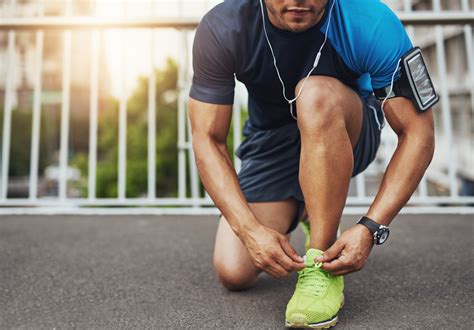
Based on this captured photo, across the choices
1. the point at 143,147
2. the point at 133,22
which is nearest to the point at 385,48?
the point at 133,22

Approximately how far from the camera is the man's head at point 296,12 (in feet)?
4.20

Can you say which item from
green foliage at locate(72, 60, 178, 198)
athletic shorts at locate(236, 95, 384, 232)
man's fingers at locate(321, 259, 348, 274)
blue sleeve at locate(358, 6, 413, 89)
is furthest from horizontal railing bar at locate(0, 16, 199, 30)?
green foliage at locate(72, 60, 178, 198)

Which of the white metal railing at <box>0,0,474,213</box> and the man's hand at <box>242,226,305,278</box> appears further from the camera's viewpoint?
the white metal railing at <box>0,0,474,213</box>

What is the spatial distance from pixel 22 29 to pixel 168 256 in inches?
69.9

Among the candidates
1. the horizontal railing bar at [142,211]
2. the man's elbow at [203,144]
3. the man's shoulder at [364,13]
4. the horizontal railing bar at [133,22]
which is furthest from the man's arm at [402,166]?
the horizontal railing bar at [142,211]

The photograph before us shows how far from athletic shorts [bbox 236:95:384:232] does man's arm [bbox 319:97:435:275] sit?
32 centimetres

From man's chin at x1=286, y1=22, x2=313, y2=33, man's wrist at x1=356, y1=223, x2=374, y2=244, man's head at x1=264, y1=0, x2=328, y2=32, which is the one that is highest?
man's head at x1=264, y1=0, x2=328, y2=32

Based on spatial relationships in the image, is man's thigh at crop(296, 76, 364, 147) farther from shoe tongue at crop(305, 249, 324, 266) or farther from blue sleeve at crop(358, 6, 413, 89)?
shoe tongue at crop(305, 249, 324, 266)

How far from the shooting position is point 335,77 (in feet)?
4.68

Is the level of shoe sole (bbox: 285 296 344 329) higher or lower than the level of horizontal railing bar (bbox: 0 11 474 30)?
lower

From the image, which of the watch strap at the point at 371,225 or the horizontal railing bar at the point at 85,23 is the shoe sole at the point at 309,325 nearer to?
the watch strap at the point at 371,225

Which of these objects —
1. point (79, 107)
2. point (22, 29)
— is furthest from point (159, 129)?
point (79, 107)

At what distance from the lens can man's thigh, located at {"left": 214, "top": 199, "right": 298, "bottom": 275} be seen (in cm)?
166

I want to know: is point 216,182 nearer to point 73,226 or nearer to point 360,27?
point 360,27
